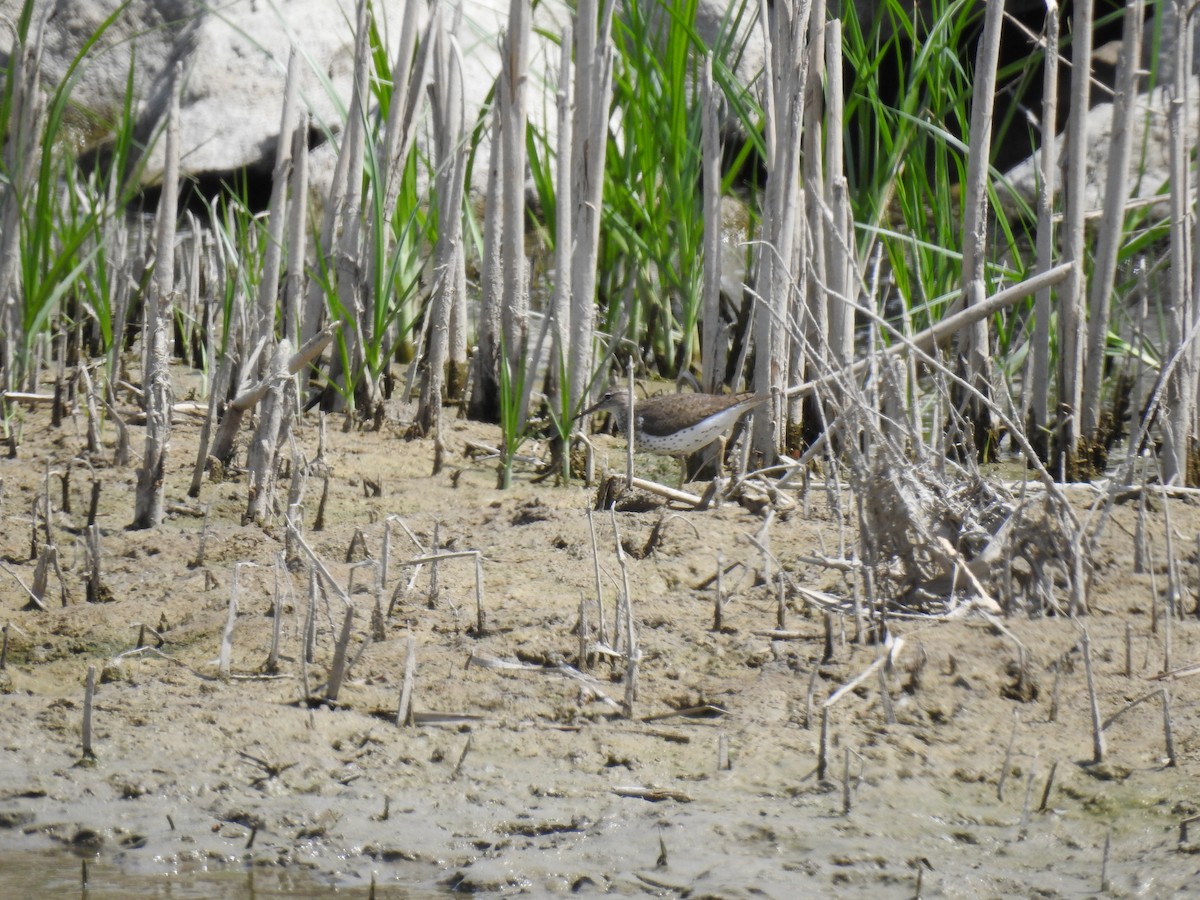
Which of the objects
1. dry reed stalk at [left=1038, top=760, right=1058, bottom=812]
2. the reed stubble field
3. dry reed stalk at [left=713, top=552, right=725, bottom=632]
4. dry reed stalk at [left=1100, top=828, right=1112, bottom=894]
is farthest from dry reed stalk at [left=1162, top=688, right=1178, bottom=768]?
dry reed stalk at [left=713, top=552, right=725, bottom=632]

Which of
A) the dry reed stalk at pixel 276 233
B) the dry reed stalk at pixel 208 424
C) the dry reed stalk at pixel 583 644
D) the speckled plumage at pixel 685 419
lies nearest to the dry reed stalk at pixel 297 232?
the dry reed stalk at pixel 276 233

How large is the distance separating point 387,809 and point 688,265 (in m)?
3.91

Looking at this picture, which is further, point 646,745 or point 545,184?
point 545,184

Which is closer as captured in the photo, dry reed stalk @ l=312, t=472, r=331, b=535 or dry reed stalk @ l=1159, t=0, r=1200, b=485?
dry reed stalk @ l=312, t=472, r=331, b=535

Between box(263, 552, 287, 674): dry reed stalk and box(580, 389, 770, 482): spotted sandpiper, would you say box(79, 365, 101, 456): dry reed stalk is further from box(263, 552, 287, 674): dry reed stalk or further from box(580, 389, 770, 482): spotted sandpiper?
box(263, 552, 287, 674): dry reed stalk

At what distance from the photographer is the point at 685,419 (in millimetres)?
5777

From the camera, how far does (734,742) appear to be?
3.30 m

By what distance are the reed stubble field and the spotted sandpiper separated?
3.51 feet

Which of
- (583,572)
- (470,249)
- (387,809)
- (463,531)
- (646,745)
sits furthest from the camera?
(470,249)

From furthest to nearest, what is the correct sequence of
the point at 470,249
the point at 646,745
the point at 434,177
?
the point at 470,249 < the point at 434,177 < the point at 646,745

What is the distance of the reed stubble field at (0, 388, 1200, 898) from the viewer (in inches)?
115

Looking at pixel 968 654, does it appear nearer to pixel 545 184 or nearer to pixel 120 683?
pixel 120 683

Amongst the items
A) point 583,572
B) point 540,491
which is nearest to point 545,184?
point 540,491

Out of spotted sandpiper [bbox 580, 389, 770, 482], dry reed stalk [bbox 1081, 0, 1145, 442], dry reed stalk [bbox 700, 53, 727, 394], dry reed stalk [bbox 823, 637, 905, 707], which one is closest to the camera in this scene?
dry reed stalk [bbox 823, 637, 905, 707]
